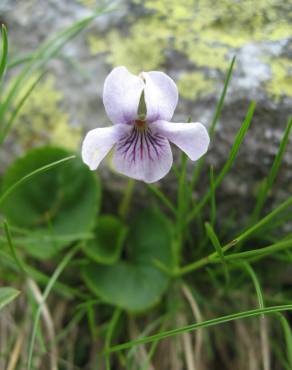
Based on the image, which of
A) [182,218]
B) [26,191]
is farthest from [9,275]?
[182,218]

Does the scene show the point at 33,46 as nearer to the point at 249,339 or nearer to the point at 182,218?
the point at 182,218

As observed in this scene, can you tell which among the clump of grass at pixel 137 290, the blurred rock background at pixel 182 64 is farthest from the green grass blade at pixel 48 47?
the blurred rock background at pixel 182 64

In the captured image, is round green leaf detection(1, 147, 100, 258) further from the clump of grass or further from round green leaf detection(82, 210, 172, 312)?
round green leaf detection(82, 210, 172, 312)

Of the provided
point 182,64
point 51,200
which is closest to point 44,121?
point 51,200

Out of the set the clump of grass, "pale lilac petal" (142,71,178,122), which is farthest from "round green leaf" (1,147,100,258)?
"pale lilac petal" (142,71,178,122)

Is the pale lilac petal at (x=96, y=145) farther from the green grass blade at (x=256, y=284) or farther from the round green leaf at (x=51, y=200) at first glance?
the round green leaf at (x=51, y=200)
